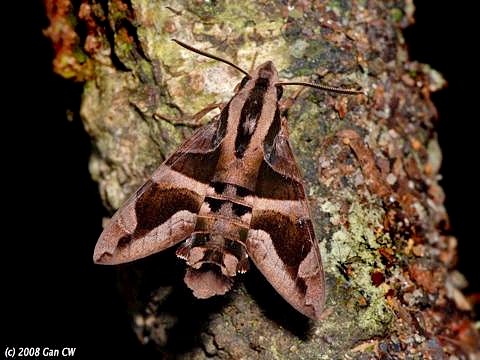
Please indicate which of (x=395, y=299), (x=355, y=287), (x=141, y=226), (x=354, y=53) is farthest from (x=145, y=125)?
Result: (x=395, y=299)

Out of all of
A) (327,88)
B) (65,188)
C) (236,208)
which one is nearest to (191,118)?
(236,208)

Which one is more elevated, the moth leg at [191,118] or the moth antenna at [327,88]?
the moth antenna at [327,88]

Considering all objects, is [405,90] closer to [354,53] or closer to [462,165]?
[354,53]

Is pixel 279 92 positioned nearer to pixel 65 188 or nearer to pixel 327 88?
pixel 327 88

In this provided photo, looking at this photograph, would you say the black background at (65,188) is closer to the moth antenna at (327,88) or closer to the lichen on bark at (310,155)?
the lichen on bark at (310,155)

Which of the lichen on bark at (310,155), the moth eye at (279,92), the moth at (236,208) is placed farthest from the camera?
the moth eye at (279,92)

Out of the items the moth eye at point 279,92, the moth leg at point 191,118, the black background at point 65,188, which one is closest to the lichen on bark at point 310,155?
the moth leg at point 191,118
